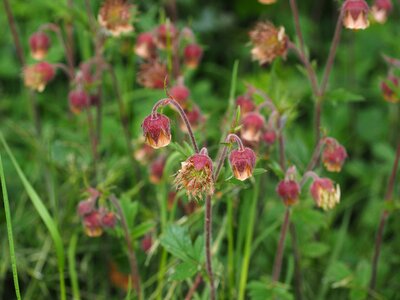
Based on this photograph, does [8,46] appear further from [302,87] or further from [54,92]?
[302,87]

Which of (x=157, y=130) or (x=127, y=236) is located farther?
(x=127, y=236)

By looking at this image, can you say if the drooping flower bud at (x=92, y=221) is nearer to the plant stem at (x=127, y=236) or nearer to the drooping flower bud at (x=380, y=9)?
the plant stem at (x=127, y=236)

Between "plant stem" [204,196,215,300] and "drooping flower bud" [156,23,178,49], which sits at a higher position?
"drooping flower bud" [156,23,178,49]

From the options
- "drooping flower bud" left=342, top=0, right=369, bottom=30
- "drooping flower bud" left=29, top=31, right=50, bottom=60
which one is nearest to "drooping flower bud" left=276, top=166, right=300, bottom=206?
"drooping flower bud" left=342, top=0, right=369, bottom=30

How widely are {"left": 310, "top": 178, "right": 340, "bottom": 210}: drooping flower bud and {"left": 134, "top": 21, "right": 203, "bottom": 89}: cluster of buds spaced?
2.52 ft

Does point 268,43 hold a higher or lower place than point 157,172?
higher

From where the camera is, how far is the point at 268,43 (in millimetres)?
2357

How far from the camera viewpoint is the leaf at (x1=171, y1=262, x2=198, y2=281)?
2025mm

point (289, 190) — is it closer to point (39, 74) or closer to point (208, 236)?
point (208, 236)

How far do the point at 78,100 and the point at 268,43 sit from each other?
31.6 inches

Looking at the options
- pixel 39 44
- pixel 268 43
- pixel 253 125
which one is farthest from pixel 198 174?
pixel 39 44

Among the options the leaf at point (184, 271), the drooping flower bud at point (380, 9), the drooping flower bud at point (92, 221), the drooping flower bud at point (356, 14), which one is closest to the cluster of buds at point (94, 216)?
the drooping flower bud at point (92, 221)

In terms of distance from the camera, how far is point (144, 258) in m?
2.85

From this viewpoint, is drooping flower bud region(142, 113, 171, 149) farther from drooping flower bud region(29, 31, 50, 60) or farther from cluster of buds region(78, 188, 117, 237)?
drooping flower bud region(29, 31, 50, 60)
